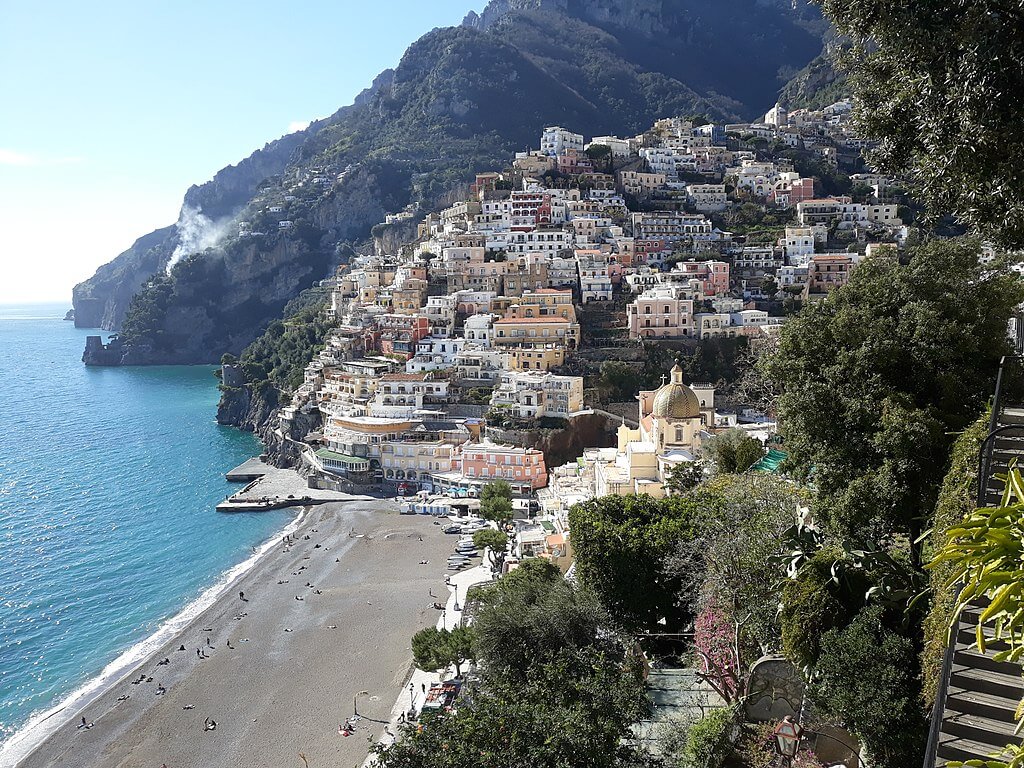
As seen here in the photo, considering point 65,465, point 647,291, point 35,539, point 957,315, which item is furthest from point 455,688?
point 65,465

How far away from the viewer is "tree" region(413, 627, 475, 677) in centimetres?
1864

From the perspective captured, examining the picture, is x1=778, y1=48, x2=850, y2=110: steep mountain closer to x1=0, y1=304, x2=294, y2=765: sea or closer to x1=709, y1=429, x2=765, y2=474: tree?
Result: x1=0, y1=304, x2=294, y2=765: sea

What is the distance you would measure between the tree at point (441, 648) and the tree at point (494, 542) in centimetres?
883

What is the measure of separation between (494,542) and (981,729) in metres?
24.8

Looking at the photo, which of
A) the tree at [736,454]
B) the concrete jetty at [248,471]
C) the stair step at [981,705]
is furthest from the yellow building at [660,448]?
the concrete jetty at [248,471]

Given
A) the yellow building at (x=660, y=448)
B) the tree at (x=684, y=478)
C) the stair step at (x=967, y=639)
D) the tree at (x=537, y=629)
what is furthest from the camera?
the yellow building at (x=660, y=448)

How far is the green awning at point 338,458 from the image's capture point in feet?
146

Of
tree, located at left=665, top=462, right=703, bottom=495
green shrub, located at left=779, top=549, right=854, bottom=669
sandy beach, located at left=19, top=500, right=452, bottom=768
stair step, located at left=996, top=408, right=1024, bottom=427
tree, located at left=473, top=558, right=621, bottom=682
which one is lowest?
sandy beach, located at left=19, top=500, right=452, bottom=768

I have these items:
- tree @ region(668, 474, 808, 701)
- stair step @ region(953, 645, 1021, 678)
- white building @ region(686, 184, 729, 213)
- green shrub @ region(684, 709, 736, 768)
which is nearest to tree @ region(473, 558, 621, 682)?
tree @ region(668, 474, 808, 701)

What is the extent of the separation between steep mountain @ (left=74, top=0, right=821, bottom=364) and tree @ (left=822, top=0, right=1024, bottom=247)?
103531 mm

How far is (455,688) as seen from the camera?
1952 centimetres

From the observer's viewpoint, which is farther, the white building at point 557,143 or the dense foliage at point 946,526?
the white building at point 557,143

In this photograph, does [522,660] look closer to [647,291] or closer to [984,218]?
[984,218]

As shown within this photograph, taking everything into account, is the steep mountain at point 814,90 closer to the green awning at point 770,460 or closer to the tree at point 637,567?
the green awning at point 770,460
